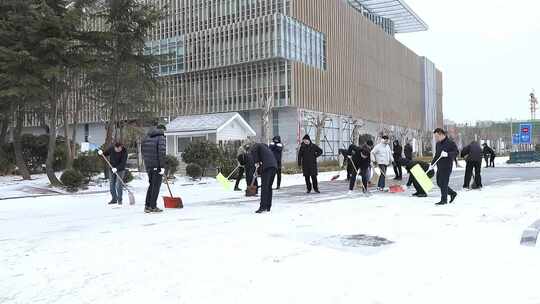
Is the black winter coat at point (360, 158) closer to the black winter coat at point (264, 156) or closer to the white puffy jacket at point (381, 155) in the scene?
the white puffy jacket at point (381, 155)

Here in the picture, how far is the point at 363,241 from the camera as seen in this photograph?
22.6ft

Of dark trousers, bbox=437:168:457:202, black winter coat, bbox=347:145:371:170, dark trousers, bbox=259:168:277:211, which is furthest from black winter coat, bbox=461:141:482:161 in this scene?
dark trousers, bbox=259:168:277:211

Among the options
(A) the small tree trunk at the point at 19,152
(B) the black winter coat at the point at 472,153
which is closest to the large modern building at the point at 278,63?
(A) the small tree trunk at the point at 19,152

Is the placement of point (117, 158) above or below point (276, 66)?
below

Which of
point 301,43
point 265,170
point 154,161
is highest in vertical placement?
point 301,43

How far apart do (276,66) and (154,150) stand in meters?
40.9

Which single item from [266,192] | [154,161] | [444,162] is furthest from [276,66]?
[266,192]

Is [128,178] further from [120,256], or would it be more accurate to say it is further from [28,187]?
[120,256]

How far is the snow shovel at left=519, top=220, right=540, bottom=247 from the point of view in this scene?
21.1 ft

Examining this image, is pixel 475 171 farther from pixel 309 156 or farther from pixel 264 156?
pixel 264 156

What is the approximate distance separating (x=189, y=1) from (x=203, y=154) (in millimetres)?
36489

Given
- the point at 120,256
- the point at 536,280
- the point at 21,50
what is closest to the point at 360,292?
the point at 536,280

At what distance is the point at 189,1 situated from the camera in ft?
184

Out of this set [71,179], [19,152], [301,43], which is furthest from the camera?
[301,43]
